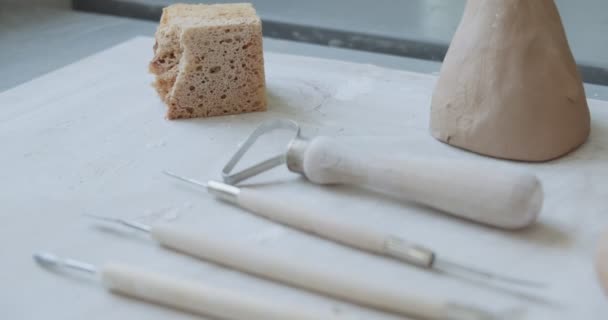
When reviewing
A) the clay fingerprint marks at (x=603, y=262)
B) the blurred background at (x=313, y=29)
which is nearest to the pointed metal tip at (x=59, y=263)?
the clay fingerprint marks at (x=603, y=262)

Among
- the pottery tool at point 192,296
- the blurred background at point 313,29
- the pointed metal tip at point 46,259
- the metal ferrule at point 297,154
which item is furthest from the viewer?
the blurred background at point 313,29

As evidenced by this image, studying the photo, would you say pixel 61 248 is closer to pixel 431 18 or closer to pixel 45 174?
pixel 45 174

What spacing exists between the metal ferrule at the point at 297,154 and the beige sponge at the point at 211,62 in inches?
8.9

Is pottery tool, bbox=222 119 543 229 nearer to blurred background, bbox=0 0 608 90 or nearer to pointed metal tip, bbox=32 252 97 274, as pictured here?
pointed metal tip, bbox=32 252 97 274

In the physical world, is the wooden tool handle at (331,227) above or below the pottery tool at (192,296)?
below

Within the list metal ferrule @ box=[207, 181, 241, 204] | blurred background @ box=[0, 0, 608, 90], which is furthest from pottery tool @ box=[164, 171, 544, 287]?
blurred background @ box=[0, 0, 608, 90]

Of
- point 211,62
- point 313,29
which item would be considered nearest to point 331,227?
point 211,62

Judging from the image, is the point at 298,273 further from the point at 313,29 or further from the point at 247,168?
the point at 313,29

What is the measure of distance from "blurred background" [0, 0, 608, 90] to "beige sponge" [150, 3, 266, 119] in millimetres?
315

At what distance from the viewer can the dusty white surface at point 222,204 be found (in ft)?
1.81

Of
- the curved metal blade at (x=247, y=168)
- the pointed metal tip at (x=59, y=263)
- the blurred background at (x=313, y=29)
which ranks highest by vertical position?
the pointed metal tip at (x=59, y=263)

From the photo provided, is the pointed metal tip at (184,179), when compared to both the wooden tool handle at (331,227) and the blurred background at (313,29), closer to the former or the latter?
the wooden tool handle at (331,227)

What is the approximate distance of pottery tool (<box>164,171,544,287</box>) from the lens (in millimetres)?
559

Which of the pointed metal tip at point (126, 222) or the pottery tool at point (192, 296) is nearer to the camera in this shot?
the pottery tool at point (192, 296)
